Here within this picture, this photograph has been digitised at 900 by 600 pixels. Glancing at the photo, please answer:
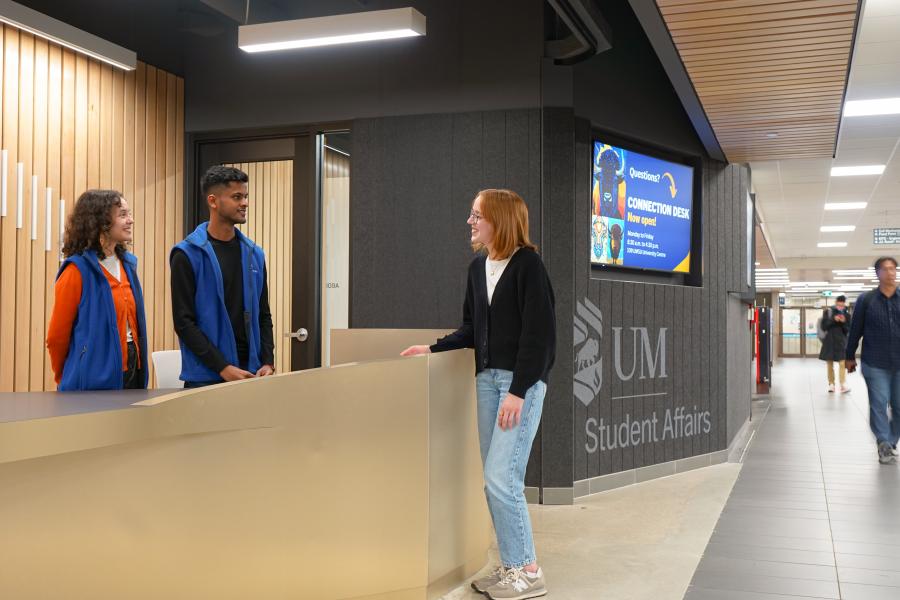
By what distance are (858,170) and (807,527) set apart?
6.66 meters

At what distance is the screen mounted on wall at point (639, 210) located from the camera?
5.36 meters

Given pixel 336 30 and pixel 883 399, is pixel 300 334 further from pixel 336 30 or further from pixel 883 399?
pixel 883 399

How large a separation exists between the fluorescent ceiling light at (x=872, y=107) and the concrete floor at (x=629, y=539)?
3804 mm

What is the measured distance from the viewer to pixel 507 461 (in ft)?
10.2

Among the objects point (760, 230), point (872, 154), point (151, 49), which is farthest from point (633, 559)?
point (760, 230)

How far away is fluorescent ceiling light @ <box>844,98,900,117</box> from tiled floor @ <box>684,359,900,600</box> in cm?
307

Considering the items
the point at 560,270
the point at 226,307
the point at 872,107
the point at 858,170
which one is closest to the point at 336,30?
the point at 560,270

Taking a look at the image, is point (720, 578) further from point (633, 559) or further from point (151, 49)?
point (151, 49)

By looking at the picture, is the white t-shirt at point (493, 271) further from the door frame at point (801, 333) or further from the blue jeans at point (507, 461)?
the door frame at point (801, 333)

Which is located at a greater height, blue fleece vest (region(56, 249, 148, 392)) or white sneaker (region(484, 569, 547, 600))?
blue fleece vest (region(56, 249, 148, 392))

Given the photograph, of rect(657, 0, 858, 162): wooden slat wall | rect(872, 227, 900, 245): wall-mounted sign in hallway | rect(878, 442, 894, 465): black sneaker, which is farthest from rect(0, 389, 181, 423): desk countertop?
rect(872, 227, 900, 245): wall-mounted sign in hallway

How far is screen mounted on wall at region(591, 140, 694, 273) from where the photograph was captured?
5355mm

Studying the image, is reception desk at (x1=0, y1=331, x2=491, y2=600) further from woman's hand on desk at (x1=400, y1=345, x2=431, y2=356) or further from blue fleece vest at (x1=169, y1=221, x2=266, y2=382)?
blue fleece vest at (x1=169, y1=221, x2=266, y2=382)

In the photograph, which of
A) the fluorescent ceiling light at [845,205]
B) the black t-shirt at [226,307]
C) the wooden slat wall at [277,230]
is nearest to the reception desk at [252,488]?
the black t-shirt at [226,307]
